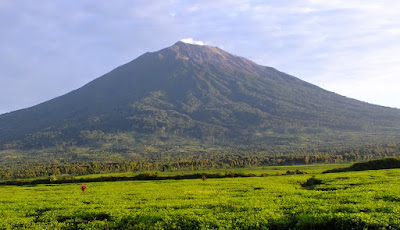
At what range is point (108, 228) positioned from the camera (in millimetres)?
17297

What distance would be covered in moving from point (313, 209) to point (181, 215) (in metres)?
8.09

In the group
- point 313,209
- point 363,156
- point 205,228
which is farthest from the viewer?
point 363,156

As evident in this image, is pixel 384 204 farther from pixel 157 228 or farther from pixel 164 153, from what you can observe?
pixel 164 153

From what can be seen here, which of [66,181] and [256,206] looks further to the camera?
[66,181]

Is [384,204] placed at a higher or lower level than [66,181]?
higher

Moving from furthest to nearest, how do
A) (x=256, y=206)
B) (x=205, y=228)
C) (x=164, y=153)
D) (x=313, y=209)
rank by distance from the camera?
1. (x=164, y=153)
2. (x=256, y=206)
3. (x=313, y=209)
4. (x=205, y=228)

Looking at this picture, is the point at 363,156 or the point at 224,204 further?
the point at 363,156

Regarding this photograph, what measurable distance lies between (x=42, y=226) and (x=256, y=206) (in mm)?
14050

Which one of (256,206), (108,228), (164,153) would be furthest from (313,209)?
(164,153)

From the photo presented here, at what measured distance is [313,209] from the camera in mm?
17094

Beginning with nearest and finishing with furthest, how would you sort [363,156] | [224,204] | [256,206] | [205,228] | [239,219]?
[205,228]
[239,219]
[256,206]
[224,204]
[363,156]

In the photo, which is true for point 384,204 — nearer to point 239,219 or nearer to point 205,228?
point 239,219

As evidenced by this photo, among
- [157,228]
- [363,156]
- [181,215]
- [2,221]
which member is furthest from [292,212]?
[363,156]

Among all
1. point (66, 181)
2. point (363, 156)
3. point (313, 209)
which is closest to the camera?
point (313, 209)
